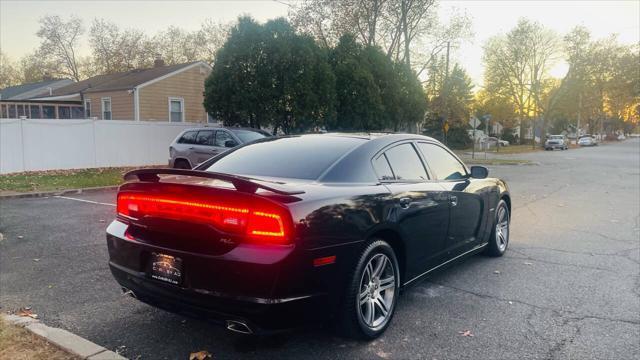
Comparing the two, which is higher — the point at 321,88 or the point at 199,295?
the point at 321,88

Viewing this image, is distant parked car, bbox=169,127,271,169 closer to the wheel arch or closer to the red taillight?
the wheel arch

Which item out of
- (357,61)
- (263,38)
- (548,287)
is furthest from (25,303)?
(357,61)

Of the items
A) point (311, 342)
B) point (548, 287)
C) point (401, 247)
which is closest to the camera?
point (311, 342)

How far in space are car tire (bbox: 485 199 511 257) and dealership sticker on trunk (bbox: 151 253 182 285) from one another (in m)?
4.16

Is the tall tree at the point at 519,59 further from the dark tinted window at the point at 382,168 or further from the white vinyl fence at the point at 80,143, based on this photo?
the dark tinted window at the point at 382,168

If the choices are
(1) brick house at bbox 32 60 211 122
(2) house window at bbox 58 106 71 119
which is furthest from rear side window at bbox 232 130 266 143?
(2) house window at bbox 58 106 71 119

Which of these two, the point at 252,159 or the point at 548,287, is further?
the point at 548,287

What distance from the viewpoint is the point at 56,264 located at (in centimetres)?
553

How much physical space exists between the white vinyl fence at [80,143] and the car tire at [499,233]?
1578 cm

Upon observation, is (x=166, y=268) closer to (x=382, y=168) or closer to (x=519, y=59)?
(x=382, y=168)

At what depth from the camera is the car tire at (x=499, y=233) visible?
6.04 meters

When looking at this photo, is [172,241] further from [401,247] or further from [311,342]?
[401,247]

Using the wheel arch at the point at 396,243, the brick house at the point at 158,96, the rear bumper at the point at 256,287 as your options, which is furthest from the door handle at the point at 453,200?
the brick house at the point at 158,96

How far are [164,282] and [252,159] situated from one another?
1397 millimetres
